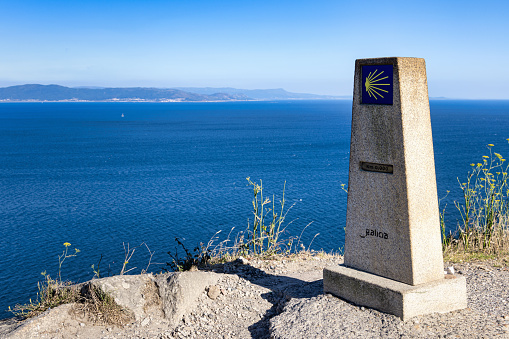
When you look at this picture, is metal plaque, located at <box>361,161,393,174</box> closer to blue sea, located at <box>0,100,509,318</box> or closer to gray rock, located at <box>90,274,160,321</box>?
gray rock, located at <box>90,274,160,321</box>

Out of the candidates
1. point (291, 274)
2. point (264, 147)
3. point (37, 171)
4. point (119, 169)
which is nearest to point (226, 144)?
point (264, 147)

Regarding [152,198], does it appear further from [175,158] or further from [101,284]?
[101,284]

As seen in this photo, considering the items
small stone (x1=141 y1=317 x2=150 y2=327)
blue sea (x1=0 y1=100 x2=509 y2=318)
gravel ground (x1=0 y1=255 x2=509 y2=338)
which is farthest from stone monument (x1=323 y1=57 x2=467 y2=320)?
blue sea (x1=0 y1=100 x2=509 y2=318)

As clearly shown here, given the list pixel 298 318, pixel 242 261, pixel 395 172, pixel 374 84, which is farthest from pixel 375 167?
pixel 242 261

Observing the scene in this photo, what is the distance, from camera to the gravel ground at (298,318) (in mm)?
4367

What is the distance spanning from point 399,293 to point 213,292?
7.24 ft

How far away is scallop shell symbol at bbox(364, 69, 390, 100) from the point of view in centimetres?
479

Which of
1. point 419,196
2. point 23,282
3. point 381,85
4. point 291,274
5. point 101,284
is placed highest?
point 381,85

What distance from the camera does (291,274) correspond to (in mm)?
6734

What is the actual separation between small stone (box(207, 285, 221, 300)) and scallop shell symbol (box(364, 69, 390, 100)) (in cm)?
295

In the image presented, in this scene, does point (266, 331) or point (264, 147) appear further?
point (264, 147)

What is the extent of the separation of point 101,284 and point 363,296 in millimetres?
2971

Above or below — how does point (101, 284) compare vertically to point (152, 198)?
above

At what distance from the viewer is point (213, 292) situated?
5.46 meters
